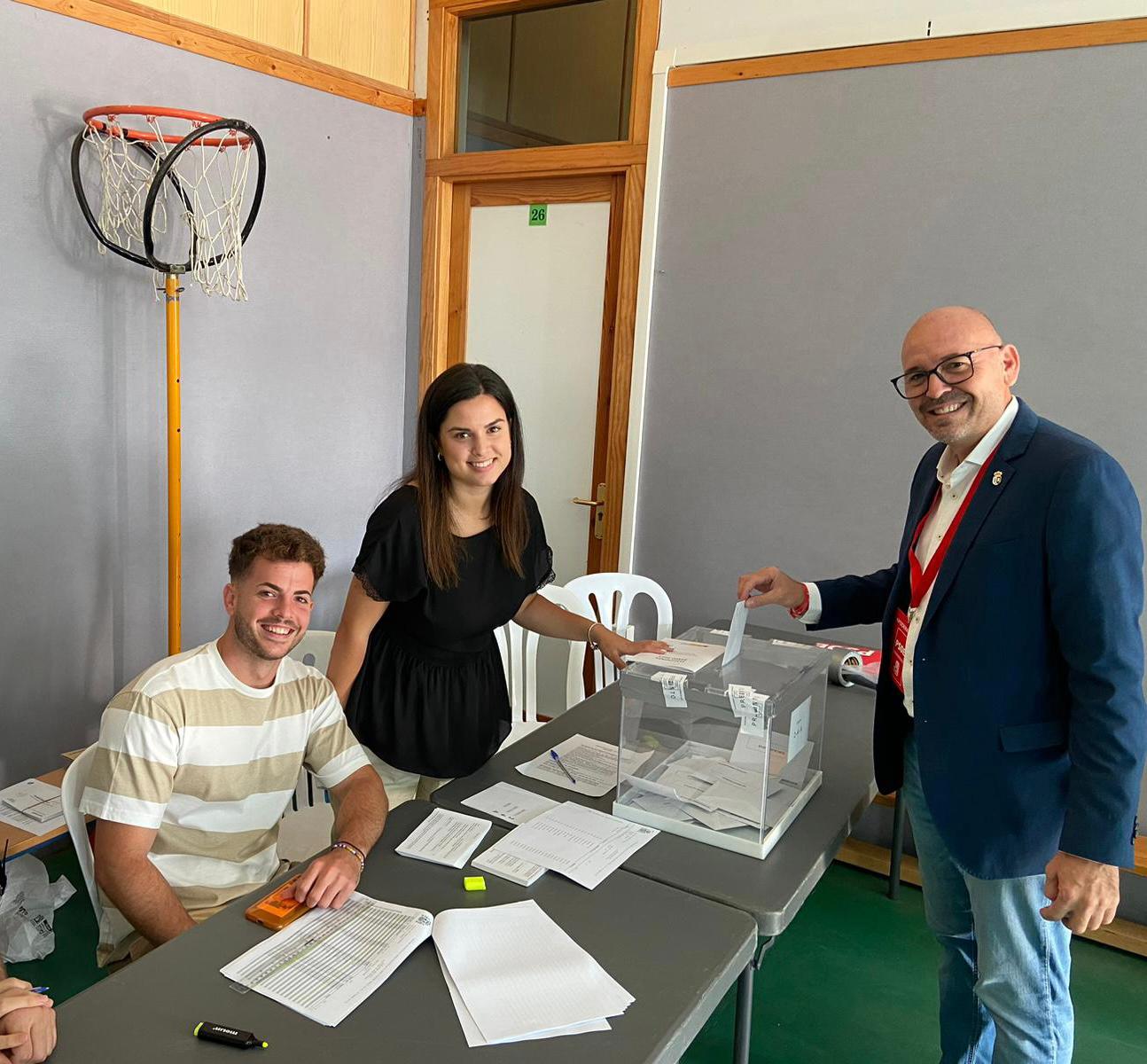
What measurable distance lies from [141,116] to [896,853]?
3419 mm

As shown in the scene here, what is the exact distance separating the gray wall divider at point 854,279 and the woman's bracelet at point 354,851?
2151 mm

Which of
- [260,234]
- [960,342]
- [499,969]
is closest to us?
[499,969]

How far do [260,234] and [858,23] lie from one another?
2252 millimetres

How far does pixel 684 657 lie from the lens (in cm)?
196

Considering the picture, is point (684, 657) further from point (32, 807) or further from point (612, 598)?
point (32, 807)

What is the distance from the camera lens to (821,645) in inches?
121

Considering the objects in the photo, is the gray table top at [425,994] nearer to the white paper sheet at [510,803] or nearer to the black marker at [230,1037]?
the black marker at [230,1037]

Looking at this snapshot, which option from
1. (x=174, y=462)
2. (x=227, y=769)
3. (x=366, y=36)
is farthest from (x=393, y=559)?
(x=366, y=36)

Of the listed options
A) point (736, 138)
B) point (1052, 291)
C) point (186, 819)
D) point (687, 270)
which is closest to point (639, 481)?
point (687, 270)

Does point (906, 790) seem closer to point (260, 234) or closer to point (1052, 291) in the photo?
point (1052, 291)

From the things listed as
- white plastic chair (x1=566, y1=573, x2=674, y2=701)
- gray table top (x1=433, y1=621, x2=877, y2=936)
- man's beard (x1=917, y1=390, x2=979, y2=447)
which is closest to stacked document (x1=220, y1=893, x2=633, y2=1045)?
gray table top (x1=433, y1=621, x2=877, y2=936)

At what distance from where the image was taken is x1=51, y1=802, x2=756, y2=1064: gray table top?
118cm

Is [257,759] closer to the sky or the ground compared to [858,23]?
closer to the ground

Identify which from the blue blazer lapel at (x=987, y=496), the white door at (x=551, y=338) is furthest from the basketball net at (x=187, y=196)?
the blue blazer lapel at (x=987, y=496)
